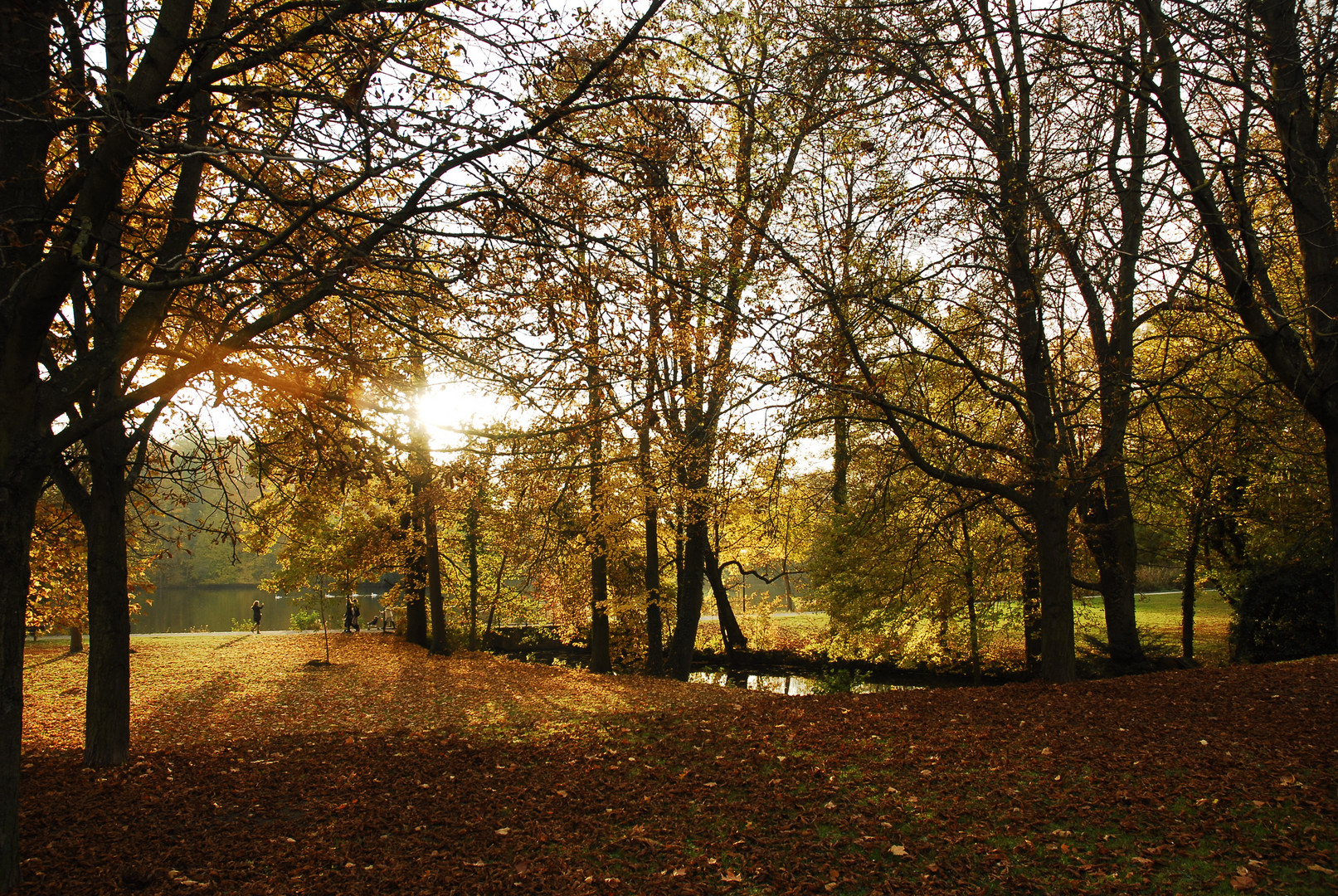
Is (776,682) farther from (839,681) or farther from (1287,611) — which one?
(1287,611)

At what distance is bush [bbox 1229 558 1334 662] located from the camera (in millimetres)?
13156

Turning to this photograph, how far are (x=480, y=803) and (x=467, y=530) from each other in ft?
56.5

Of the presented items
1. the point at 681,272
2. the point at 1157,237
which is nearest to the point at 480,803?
the point at 681,272

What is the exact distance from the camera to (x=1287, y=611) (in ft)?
44.6

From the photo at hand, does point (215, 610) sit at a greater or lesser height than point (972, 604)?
lesser

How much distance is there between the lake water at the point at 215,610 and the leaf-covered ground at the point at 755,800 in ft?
71.4

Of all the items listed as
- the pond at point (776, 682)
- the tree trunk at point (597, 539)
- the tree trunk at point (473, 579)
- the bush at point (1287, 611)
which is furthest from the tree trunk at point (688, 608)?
the bush at point (1287, 611)

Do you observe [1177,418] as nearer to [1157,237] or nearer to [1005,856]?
[1157,237]

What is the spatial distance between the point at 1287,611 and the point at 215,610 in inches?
2284

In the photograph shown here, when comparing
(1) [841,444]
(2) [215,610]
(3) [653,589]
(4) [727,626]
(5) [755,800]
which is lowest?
(2) [215,610]

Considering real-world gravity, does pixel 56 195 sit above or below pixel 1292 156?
below

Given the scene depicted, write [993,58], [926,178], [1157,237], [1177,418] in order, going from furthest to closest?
[1177,418] → [993,58] → [926,178] → [1157,237]

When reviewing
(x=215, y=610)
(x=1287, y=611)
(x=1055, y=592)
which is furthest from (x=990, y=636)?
(x=215, y=610)

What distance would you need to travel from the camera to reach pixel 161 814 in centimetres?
524
